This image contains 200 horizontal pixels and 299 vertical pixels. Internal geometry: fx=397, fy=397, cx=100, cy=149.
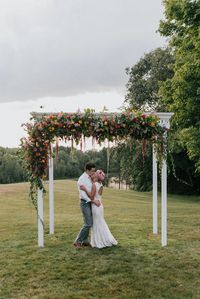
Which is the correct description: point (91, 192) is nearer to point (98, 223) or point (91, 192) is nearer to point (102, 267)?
point (98, 223)

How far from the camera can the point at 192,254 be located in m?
9.59

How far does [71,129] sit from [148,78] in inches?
1030

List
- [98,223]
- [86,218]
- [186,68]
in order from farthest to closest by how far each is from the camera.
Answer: [186,68] → [98,223] → [86,218]

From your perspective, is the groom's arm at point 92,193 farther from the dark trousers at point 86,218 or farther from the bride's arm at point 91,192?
the dark trousers at point 86,218

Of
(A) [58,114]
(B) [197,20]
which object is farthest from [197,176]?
(A) [58,114]

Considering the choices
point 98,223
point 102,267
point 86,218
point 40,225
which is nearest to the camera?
point 102,267

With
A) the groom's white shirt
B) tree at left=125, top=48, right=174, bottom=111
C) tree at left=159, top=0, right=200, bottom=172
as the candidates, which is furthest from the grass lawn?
tree at left=125, top=48, right=174, bottom=111

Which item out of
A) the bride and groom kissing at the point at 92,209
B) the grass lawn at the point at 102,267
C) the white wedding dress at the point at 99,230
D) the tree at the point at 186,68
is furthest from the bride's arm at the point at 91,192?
the tree at the point at 186,68

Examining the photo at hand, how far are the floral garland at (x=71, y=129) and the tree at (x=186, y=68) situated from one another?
9.69m

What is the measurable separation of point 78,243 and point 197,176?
87.9 feet

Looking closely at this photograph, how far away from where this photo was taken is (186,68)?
63.9 feet

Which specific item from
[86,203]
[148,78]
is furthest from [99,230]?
[148,78]

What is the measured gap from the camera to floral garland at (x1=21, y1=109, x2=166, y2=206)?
9.57 m

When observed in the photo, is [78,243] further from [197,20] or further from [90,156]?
[197,20]
